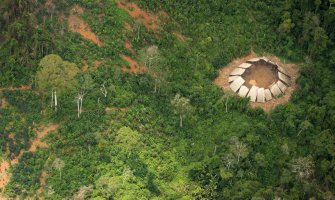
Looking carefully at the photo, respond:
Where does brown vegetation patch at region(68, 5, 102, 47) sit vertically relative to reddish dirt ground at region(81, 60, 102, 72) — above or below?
above

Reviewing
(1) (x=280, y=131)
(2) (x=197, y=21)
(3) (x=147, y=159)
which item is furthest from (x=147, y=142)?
(2) (x=197, y=21)

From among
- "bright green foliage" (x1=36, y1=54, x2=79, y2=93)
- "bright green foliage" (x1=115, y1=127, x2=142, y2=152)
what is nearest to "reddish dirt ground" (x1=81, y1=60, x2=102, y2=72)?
"bright green foliage" (x1=36, y1=54, x2=79, y2=93)

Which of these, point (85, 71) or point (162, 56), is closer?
point (85, 71)

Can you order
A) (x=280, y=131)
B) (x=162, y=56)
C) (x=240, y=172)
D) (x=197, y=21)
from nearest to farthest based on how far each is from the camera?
(x=240, y=172)
(x=280, y=131)
(x=162, y=56)
(x=197, y=21)

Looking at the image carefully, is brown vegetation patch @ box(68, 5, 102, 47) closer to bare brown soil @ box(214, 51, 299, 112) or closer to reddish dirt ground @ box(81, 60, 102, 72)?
reddish dirt ground @ box(81, 60, 102, 72)

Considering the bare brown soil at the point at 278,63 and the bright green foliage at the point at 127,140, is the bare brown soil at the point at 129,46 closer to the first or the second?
the bare brown soil at the point at 278,63

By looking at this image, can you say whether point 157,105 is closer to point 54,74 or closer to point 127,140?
point 127,140

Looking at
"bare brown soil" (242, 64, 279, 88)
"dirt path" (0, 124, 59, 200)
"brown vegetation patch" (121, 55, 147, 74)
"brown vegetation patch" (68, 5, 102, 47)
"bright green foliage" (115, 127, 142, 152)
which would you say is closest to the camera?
"dirt path" (0, 124, 59, 200)

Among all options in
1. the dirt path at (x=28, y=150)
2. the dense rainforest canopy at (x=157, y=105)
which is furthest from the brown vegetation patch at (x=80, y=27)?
the dirt path at (x=28, y=150)

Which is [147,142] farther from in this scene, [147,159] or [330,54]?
[330,54]
